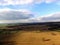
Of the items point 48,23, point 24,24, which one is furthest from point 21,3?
point 48,23

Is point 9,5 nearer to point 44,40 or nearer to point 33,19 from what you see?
point 33,19

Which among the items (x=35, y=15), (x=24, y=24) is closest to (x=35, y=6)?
(x=35, y=15)

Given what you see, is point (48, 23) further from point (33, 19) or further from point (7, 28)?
point (7, 28)

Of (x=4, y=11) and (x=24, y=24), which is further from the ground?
(x=4, y=11)

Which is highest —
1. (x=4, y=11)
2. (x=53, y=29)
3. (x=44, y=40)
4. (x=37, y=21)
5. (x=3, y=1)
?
→ (x=3, y=1)

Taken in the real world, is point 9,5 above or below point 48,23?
above

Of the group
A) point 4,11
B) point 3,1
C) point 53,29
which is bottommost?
point 53,29
